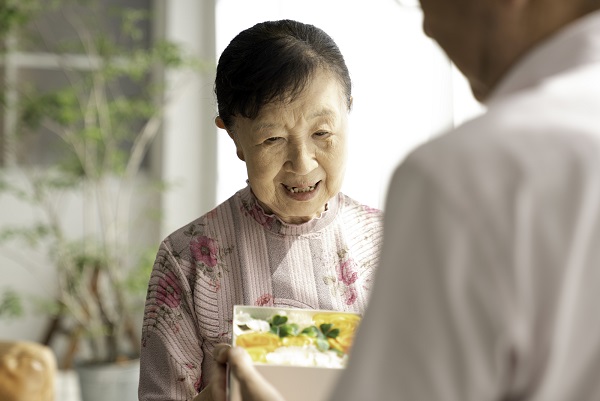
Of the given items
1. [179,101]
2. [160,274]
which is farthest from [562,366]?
[179,101]

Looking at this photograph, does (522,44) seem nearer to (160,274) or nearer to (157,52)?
(160,274)

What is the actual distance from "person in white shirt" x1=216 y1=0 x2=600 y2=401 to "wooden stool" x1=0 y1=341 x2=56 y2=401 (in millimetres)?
3053

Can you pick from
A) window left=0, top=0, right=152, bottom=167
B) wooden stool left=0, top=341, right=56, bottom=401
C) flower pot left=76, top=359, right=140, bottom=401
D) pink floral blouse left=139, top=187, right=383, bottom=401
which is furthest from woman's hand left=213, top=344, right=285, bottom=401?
window left=0, top=0, right=152, bottom=167

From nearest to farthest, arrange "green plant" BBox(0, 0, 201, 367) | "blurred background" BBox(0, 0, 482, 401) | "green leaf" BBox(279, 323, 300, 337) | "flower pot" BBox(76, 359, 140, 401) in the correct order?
"green leaf" BBox(279, 323, 300, 337)
"blurred background" BBox(0, 0, 482, 401)
"flower pot" BBox(76, 359, 140, 401)
"green plant" BBox(0, 0, 201, 367)

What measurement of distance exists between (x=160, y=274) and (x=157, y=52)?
11.3ft

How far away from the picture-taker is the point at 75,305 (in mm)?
4934

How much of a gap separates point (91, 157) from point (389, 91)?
2.02 m

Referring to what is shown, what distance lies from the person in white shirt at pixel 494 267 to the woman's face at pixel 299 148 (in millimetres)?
896

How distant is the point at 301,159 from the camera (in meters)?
1.46

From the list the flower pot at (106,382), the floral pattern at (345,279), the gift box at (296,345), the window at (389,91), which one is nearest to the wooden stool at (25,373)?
the flower pot at (106,382)

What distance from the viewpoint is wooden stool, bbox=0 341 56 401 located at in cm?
336

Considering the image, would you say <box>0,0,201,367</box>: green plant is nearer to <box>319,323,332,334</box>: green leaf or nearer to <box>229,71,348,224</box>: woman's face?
<box>229,71,348,224</box>: woman's face

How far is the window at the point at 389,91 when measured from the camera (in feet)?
11.9

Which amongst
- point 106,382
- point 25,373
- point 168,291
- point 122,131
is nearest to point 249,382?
point 168,291
